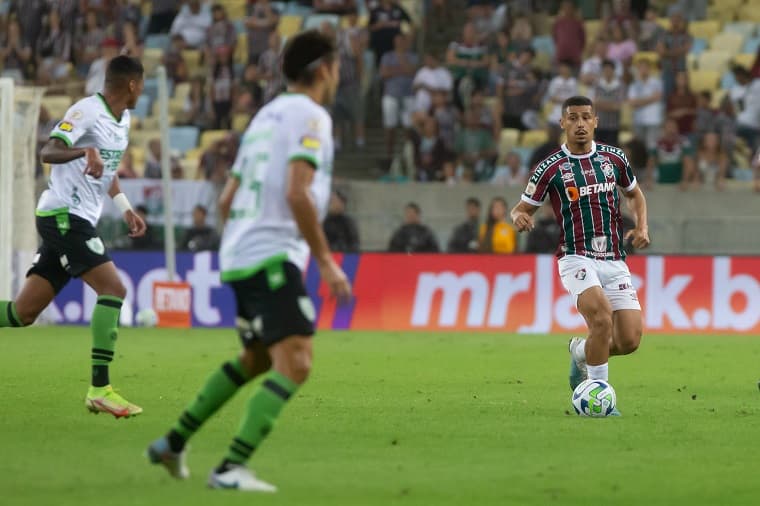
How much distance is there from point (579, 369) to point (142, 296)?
12.0 m

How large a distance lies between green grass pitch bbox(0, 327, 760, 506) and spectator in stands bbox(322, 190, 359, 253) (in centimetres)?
589

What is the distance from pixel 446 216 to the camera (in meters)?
23.5

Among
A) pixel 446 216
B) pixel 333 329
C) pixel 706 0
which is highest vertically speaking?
pixel 706 0

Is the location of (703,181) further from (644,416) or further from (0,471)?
(0,471)

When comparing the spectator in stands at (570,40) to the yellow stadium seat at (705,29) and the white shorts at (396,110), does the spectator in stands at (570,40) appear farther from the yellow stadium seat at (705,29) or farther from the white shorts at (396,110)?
the white shorts at (396,110)

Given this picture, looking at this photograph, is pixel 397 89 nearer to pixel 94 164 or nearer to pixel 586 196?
pixel 586 196

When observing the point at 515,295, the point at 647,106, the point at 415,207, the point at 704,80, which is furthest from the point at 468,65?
the point at 515,295

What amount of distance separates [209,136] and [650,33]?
26.8 feet

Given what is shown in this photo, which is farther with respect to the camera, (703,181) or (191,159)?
(191,159)

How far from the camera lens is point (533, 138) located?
25750mm

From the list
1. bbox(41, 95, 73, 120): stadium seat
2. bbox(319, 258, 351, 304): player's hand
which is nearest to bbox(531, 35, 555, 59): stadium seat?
bbox(41, 95, 73, 120): stadium seat

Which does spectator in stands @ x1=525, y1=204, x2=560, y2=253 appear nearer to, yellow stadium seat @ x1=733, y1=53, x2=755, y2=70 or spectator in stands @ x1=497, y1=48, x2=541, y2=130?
spectator in stands @ x1=497, y1=48, x2=541, y2=130

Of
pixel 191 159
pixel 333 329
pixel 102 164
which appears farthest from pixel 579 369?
pixel 191 159

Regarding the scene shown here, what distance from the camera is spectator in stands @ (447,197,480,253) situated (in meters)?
22.8
